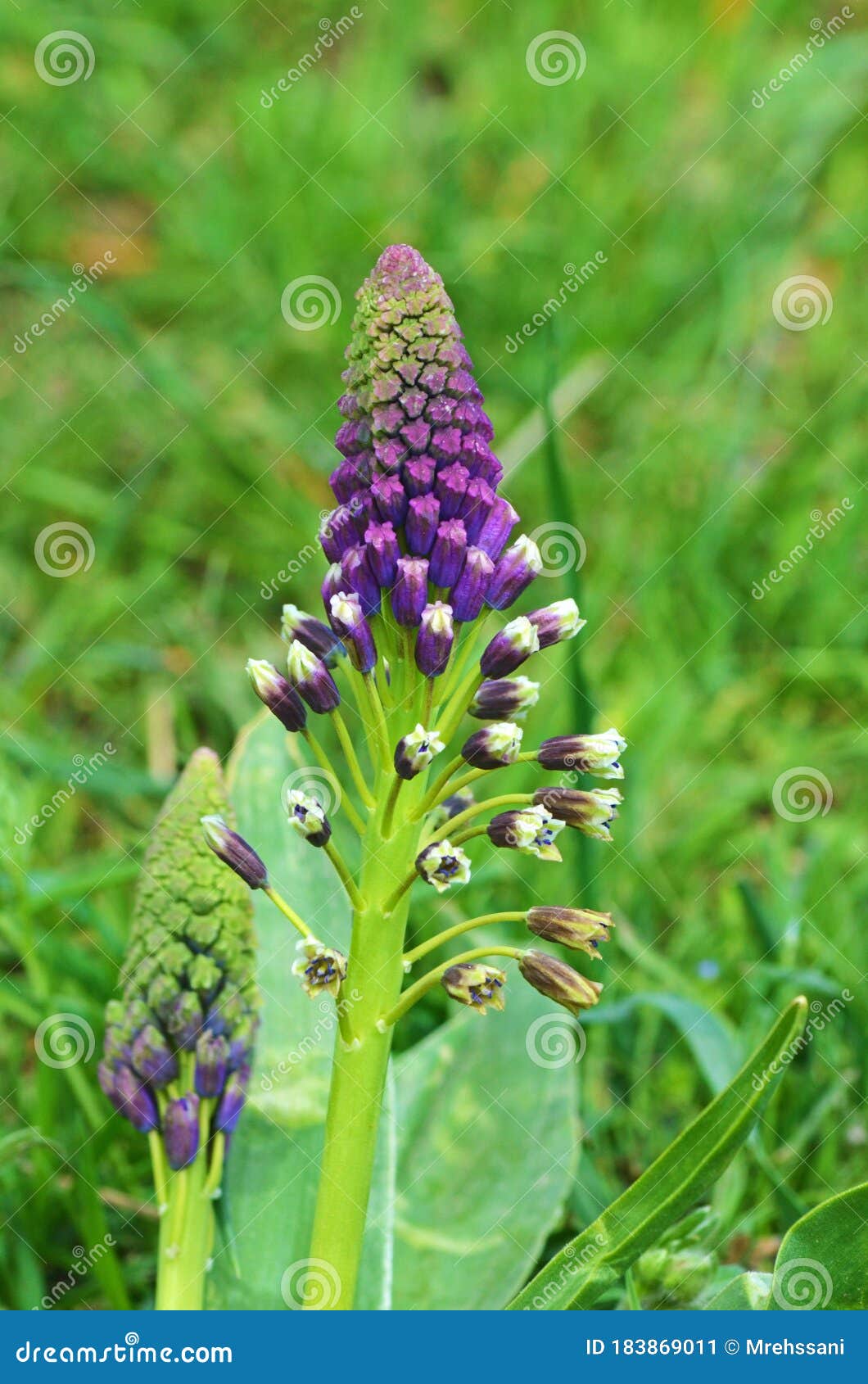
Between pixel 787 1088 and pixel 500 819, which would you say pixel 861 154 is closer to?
pixel 787 1088

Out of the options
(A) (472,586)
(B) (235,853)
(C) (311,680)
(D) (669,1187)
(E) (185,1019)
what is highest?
(A) (472,586)

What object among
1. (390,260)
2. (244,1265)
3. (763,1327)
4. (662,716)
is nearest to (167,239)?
(662,716)

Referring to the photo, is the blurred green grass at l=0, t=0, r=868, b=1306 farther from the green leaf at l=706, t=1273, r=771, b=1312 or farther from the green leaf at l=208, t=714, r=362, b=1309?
the green leaf at l=706, t=1273, r=771, b=1312

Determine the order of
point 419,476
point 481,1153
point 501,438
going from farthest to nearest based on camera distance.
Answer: point 501,438 → point 481,1153 → point 419,476

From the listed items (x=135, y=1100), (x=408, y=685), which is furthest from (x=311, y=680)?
(x=135, y=1100)

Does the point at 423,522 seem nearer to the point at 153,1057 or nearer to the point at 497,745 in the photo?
the point at 497,745

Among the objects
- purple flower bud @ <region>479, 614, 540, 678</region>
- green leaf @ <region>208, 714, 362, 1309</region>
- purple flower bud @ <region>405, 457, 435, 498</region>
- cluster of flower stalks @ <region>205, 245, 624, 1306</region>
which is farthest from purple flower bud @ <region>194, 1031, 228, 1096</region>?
purple flower bud @ <region>405, 457, 435, 498</region>

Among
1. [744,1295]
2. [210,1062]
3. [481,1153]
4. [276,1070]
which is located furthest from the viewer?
[481,1153]
